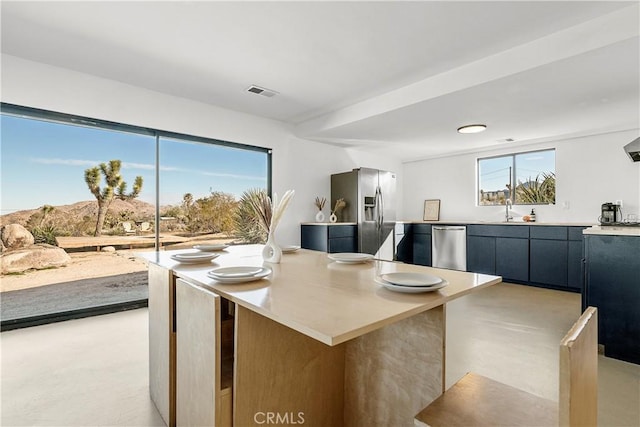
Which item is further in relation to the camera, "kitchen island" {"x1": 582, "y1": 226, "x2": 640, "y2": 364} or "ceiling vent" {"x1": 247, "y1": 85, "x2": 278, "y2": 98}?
"ceiling vent" {"x1": 247, "y1": 85, "x2": 278, "y2": 98}

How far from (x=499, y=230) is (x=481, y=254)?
460 millimetres

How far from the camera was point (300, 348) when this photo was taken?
1.33 m

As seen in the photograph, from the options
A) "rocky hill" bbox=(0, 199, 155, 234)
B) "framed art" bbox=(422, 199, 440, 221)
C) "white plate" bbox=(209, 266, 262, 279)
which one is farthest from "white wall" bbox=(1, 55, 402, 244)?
"white plate" bbox=(209, 266, 262, 279)

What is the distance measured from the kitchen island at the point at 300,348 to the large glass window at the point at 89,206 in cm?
232

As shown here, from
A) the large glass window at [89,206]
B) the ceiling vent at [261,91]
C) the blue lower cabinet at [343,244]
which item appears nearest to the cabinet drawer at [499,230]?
the blue lower cabinet at [343,244]

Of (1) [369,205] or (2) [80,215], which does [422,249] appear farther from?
(2) [80,215]

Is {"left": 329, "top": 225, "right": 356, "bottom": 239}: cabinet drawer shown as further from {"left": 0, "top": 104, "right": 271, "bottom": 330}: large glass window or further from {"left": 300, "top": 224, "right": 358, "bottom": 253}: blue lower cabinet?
{"left": 0, "top": 104, "right": 271, "bottom": 330}: large glass window

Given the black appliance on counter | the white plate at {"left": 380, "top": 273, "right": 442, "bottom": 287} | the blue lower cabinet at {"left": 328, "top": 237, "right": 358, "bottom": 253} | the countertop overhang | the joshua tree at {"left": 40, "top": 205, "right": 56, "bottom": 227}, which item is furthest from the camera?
the blue lower cabinet at {"left": 328, "top": 237, "right": 358, "bottom": 253}

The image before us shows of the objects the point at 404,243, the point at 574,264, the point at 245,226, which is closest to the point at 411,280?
the point at 245,226

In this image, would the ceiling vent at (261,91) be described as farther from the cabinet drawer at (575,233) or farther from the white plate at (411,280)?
the cabinet drawer at (575,233)

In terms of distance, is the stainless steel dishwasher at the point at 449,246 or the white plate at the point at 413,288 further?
the stainless steel dishwasher at the point at 449,246

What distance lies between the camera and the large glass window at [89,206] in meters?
3.06

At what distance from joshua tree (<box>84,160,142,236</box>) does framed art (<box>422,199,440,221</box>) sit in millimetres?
5048

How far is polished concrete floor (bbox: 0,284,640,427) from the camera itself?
1.69m
